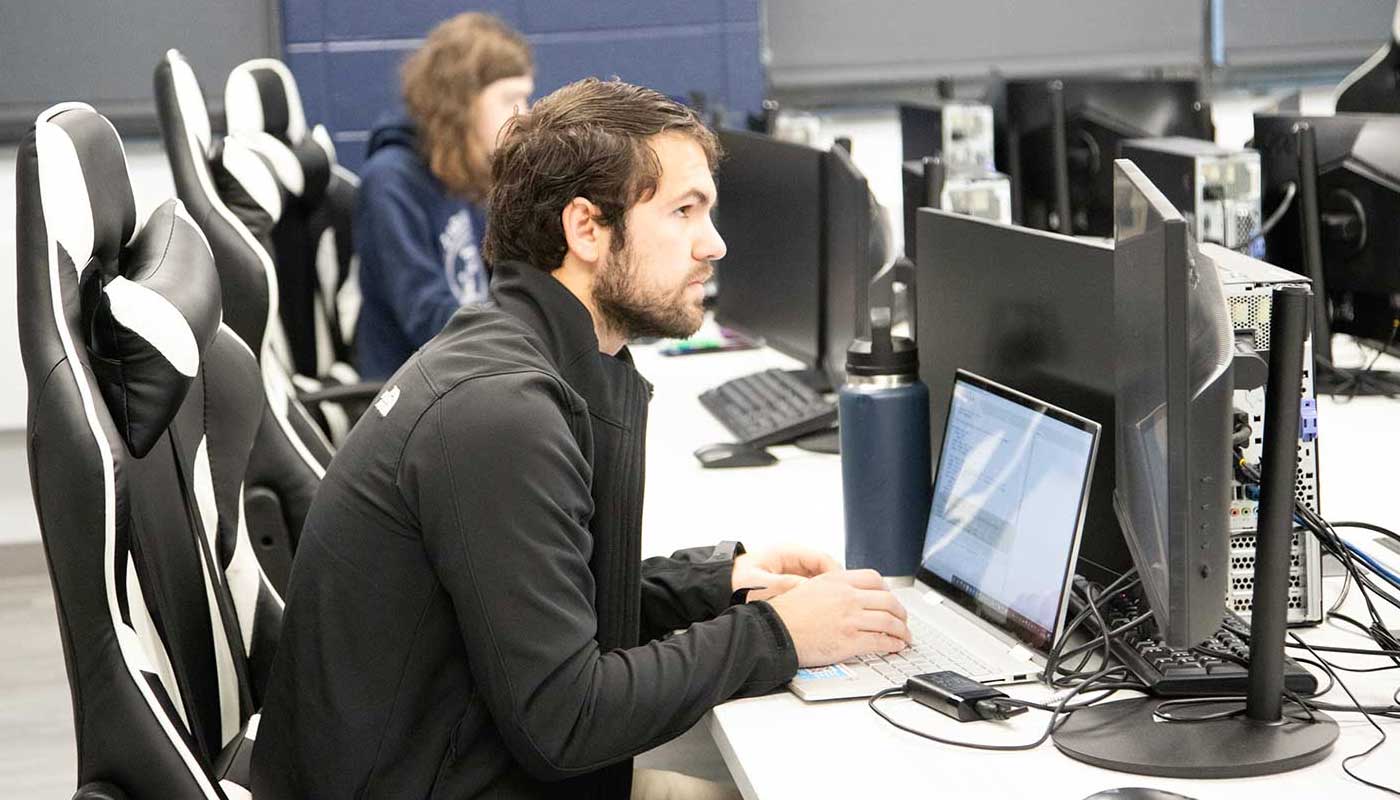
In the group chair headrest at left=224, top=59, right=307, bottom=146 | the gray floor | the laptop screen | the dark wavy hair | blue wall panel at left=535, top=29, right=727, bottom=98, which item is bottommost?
the gray floor

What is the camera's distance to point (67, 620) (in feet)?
4.33

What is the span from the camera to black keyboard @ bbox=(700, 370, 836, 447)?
2562 mm

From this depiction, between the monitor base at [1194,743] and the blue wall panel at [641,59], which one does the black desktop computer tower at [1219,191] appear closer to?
the monitor base at [1194,743]

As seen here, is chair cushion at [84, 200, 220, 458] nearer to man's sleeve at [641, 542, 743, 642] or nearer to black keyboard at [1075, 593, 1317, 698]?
man's sleeve at [641, 542, 743, 642]

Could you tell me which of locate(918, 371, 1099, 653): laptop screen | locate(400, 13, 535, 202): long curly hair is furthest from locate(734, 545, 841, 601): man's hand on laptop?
locate(400, 13, 535, 202): long curly hair

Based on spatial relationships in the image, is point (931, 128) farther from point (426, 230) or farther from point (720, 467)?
point (720, 467)

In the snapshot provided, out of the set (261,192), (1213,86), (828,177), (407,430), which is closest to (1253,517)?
(407,430)

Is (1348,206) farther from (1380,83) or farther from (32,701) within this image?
(32,701)

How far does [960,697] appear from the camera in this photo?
1.39m

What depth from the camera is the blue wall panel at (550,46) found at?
4.62 m

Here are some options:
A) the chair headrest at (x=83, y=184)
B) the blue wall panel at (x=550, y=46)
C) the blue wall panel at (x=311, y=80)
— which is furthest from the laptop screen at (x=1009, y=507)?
the blue wall panel at (x=311, y=80)

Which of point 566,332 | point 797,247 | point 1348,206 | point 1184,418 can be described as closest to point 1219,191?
point 1348,206

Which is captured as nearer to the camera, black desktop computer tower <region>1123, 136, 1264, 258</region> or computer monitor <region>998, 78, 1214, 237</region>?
black desktop computer tower <region>1123, 136, 1264, 258</region>

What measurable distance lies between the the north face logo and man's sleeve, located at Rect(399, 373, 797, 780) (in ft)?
0.24
